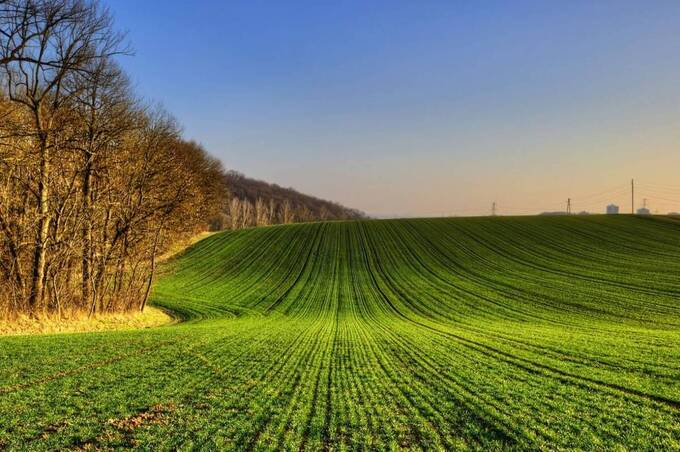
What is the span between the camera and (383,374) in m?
12.4

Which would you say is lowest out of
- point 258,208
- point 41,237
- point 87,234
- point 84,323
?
point 84,323

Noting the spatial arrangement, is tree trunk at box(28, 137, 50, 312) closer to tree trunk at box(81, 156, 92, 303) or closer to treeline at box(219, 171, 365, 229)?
tree trunk at box(81, 156, 92, 303)

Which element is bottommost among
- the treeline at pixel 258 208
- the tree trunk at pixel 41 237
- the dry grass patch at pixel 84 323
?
the dry grass patch at pixel 84 323

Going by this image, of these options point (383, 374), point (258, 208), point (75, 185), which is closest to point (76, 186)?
point (75, 185)

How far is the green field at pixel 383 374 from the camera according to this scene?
7.71 metres

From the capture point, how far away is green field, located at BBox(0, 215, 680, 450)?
771cm

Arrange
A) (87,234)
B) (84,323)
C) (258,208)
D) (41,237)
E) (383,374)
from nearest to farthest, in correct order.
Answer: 1. (383,374)
2. (41,237)
3. (84,323)
4. (87,234)
5. (258,208)

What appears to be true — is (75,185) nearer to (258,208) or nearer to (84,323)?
(84,323)

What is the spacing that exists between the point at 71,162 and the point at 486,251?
4256 centimetres

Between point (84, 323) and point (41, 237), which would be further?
point (84, 323)

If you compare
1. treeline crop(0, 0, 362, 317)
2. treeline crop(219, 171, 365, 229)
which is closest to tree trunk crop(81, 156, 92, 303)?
treeline crop(0, 0, 362, 317)

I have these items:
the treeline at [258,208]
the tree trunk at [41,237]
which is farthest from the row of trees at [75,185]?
the treeline at [258,208]

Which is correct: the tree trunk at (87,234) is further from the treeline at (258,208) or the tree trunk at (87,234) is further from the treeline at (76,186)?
the treeline at (258,208)

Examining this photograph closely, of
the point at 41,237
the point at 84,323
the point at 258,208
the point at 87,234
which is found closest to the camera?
the point at 41,237
